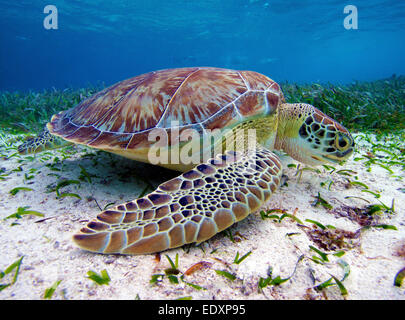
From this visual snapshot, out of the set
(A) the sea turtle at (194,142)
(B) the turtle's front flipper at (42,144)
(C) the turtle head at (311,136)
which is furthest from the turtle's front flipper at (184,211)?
(B) the turtle's front flipper at (42,144)

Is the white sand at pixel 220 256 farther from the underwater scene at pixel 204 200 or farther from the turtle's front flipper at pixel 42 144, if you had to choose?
the turtle's front flipper at pixel 42 144

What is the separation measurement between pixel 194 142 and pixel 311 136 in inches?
52.9

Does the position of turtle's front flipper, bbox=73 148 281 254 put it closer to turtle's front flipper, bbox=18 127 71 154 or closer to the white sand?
the white sand

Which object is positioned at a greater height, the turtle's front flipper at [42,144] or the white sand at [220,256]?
the turtle's front flipper at [42,144]

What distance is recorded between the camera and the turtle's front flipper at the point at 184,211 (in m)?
1.27

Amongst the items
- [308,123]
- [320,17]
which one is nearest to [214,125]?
[308,123]

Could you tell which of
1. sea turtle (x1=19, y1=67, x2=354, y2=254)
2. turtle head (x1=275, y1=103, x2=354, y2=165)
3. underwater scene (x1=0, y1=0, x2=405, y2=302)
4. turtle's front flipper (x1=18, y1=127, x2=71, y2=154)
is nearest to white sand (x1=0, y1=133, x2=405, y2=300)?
underwater scene (x1=0, y1=0, x2=405, y2=302)

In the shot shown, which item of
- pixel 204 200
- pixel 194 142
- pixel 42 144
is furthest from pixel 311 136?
pixel 42 144

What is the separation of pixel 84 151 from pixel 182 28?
A: 39282 mm

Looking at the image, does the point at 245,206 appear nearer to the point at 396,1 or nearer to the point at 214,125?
the point at 214,125

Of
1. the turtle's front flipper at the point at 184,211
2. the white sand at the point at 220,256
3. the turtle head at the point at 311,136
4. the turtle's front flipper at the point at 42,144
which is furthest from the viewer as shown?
the turtle's front flipper at the point at 42,144

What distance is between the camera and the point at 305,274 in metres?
1.17

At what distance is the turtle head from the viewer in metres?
2.25

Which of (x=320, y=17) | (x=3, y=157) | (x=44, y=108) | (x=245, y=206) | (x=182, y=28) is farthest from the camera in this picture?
(x=182, y=28)
